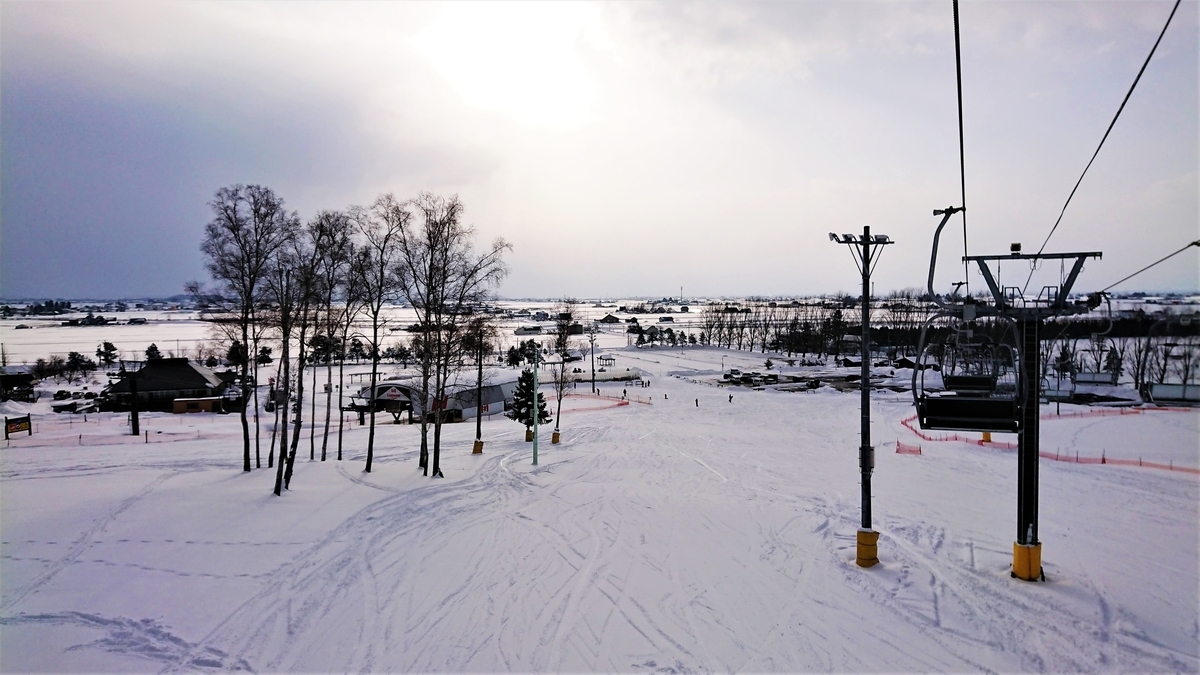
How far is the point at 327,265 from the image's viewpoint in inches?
686

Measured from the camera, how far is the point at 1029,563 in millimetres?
11305

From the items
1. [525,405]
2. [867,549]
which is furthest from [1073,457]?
[525,405]

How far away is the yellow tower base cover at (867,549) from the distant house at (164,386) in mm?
49474

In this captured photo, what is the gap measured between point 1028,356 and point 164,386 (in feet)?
176

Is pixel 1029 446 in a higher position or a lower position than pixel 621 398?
higher

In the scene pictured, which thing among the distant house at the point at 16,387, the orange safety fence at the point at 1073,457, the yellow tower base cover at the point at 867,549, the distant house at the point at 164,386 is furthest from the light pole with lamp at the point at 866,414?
the distant house at the point at 16,387

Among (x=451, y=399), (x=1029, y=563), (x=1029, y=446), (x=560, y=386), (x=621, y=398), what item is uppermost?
(x=1029, y=446)

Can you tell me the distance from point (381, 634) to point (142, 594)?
4.13 m

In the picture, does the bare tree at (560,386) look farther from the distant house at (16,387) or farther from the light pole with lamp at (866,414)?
the distant house at (16,387)

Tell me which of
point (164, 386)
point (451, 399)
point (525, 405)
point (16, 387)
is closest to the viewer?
point (525, 405)

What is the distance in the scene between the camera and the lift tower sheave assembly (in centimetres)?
1030

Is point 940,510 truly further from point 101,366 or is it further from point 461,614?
point 101,366

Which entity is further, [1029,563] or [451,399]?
[451,399]

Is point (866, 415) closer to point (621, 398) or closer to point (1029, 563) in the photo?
point (1029, 563)
